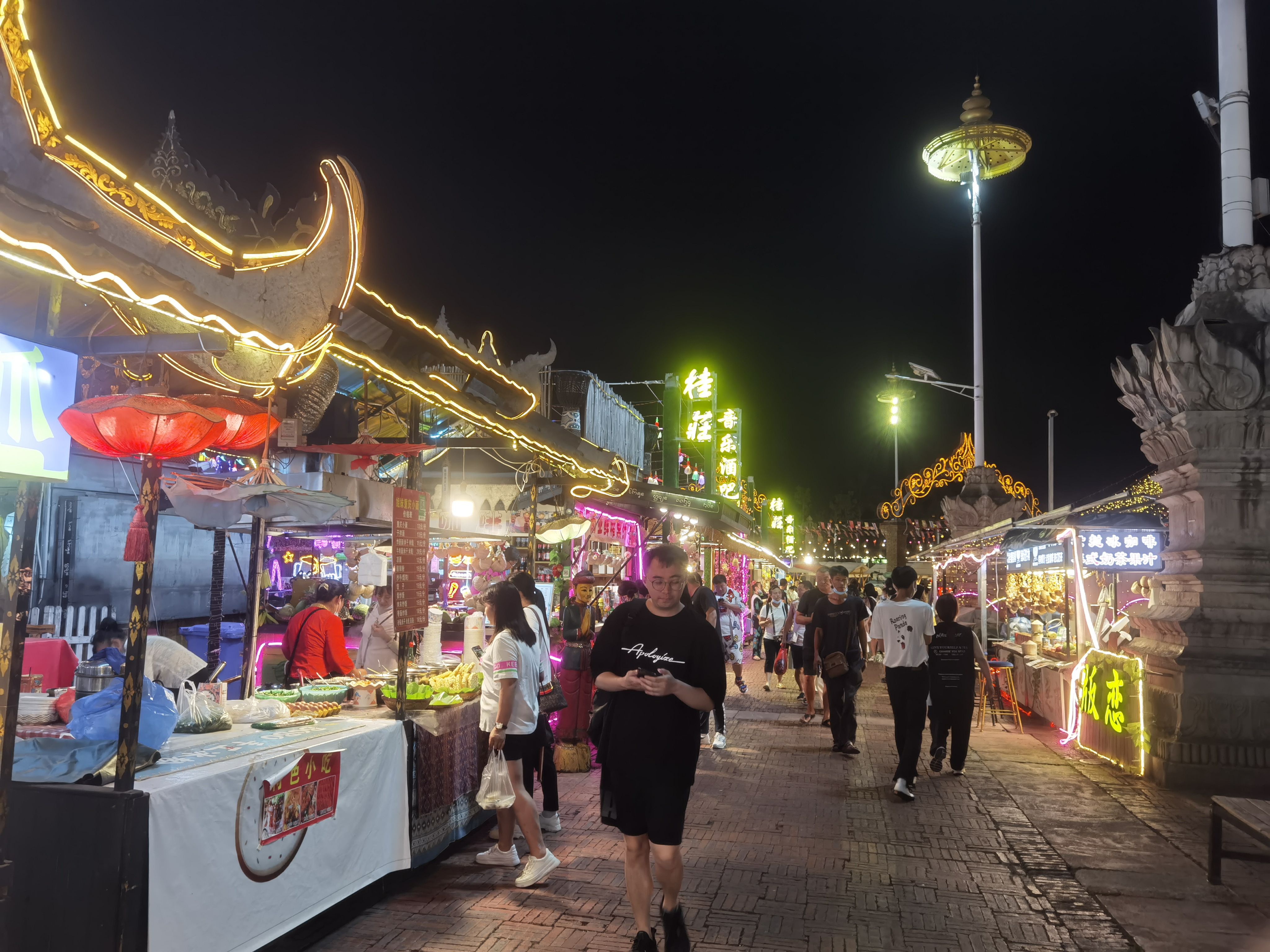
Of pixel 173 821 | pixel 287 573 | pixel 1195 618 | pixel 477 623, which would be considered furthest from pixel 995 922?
pixel 287 573

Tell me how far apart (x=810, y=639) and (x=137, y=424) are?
8704 mm

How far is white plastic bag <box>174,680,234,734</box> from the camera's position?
471cm

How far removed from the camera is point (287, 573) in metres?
16.6

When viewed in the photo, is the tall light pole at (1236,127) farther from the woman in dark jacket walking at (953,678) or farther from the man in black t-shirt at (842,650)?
the man in black t-shirt at (842,650)

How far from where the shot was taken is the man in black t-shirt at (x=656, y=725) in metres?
4.09

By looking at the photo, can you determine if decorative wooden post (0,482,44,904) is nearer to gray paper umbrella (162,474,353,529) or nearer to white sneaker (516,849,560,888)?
white sneaker (516,849,560,888)

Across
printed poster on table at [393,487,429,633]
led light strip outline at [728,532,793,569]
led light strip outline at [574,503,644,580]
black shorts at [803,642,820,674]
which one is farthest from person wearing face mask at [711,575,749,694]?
printed poster on table at [393,487,429,633]

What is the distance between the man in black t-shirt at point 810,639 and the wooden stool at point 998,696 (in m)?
2.24

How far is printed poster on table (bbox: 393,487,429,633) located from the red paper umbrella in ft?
3.50

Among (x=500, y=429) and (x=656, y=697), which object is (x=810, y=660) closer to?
(x=500, y=429)

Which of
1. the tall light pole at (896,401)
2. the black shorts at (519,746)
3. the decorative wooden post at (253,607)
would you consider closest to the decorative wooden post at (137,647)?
the decorative wooden post at (253,607)

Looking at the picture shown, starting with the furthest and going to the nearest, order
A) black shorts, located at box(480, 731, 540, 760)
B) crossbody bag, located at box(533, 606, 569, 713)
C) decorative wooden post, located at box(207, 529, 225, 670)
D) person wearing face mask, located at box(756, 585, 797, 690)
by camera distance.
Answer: person wearing face mask, located at box(756, 585, 797, 690) < decorative wooden post, located at box(207, 529, 225, 670) < crossbody bag, located at box(533, 606, 569, 713) < black shorts, located at box(480, 731, 540, 760)

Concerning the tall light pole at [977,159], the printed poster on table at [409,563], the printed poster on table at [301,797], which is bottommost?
the printed poster on table at [301,797]

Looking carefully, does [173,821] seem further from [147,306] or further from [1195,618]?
[1195,618]
